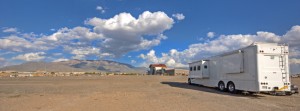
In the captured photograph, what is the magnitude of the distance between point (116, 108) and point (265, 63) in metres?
10.1

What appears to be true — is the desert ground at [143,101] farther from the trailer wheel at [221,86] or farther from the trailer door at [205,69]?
the trailer door at [205,69]

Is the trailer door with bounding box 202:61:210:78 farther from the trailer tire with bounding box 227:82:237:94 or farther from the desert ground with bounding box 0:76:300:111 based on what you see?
the desert ground with bounding box 0:76:300:111

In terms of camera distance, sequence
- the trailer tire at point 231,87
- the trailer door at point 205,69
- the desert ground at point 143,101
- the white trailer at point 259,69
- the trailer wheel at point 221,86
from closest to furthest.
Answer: the desert ground at point 143,101
the white trailer at point 259,69
the trailer tire at point 231,87
the trailer wheel at point 221,86
the trailer door at point 205,69

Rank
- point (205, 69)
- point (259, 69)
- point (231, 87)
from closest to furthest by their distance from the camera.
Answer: point (259, 69)
point (231, 87)
point (205, 69)

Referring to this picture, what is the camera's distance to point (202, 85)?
26328mm

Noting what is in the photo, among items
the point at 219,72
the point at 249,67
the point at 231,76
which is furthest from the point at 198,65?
the point at 249,67

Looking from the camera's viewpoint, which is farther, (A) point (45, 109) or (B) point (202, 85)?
(B) point (202, 85)

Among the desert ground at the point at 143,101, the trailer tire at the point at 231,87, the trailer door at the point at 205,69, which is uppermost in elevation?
the trailer door at the point at 205,69

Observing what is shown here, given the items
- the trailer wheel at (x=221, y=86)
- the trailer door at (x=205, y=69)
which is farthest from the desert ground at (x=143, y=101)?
the trailer door at (x=205, y=69)

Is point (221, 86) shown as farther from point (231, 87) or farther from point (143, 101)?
point (143, 101)

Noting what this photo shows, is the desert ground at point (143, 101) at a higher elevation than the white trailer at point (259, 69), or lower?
lower


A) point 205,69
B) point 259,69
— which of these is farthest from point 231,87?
point 205,69

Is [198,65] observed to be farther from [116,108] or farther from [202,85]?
[116,108]

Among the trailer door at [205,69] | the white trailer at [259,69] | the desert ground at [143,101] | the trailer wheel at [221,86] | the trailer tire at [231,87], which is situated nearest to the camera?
the desert ground at [143,101]
